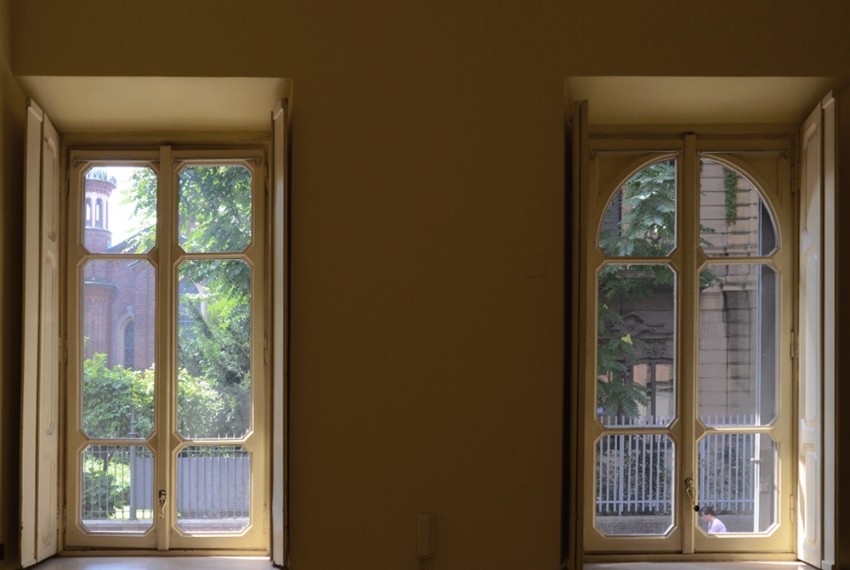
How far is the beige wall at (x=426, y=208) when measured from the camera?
398 cm

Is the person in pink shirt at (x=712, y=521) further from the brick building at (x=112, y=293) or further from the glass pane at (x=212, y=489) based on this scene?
the brick building at (x=112, y=293)

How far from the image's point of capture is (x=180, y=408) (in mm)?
4527

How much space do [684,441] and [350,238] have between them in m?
1.97

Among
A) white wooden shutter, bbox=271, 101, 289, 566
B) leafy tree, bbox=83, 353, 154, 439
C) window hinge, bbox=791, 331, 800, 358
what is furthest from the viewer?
leafy tree, bbox=83, 353, 154, 439

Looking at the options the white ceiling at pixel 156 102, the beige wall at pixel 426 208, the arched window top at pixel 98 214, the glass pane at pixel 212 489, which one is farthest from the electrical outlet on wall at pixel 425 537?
the arched window top at pixel 98 214

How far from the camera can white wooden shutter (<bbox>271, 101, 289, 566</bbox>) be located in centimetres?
392

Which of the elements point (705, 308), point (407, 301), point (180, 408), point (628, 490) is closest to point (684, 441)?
point (628, 490)

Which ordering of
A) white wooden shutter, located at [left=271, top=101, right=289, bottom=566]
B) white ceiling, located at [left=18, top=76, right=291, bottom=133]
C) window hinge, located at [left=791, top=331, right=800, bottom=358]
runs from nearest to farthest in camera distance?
white wooden shutter, located at [left=271, top=101, right=289, bottom=566] < white ceiling, located at [left=18, top=76, right=291, bottom=133] < window hinge, located at [left=791, top=331, right=800, bottom=358]

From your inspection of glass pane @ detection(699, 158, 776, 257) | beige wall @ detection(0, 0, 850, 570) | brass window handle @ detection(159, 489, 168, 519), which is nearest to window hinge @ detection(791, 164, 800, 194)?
glass pane @ detection(699, 158, 776, 257)

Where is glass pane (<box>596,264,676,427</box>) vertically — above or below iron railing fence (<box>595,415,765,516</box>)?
above

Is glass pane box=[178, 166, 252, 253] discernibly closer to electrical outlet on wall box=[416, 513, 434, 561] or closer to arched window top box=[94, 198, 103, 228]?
arched window top box=[94, 198, 103, 228]

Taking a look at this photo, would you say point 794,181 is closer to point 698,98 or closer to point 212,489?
point 698,98

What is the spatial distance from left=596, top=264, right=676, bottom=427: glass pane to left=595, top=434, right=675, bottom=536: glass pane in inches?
4.2

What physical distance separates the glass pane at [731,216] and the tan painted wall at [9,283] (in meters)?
3.34
